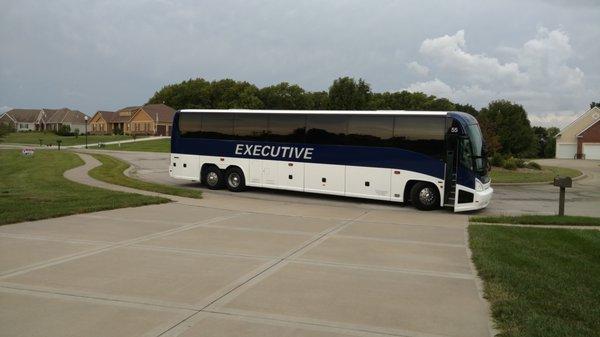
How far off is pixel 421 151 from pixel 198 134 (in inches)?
343

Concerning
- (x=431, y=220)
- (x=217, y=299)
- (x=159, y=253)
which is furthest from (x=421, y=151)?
(x=217, y=299)

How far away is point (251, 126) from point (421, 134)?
20.7ft

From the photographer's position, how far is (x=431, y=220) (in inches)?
550

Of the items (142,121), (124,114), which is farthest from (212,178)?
(124,114)

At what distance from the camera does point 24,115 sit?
5620 inches

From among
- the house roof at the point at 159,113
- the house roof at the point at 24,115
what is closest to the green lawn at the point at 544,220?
the house roof at the point at 159,113

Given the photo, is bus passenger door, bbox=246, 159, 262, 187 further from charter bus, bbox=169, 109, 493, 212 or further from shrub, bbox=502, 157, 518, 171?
shrub, bbox=502, 157, 518, 171

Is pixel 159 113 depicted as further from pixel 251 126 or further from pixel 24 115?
pixel 251 126

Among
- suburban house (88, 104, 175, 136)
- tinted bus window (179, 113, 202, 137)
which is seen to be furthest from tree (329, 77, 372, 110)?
suburban house (88, 104, 175, 136)

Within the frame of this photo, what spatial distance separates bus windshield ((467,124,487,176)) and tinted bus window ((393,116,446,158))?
834 mm

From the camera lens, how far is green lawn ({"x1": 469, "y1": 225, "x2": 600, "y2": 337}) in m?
5.36

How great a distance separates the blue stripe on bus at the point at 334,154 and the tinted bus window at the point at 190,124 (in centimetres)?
23

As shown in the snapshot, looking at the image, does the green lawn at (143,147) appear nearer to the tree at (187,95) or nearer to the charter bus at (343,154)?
the charter bus at (343,154)

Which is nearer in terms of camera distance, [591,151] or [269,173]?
[269,173]
